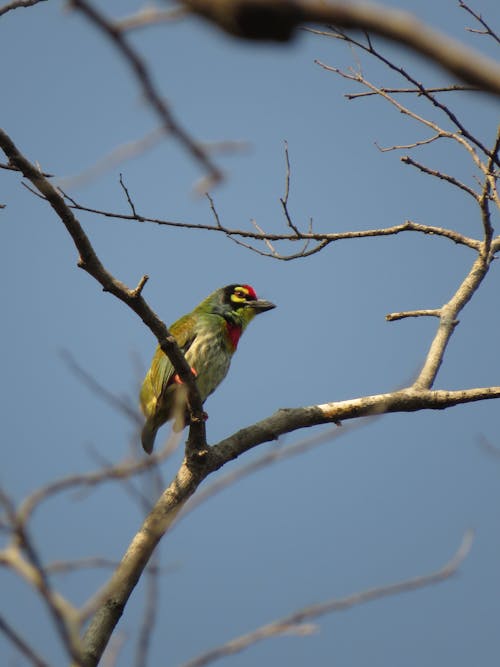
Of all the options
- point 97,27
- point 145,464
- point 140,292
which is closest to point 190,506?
point 145,464

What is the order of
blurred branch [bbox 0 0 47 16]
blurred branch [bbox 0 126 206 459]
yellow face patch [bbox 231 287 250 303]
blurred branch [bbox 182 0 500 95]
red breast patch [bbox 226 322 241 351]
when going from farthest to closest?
yellow face patch [bbox 231 287 250 303] < red breast patch [bbox 226 322 241 351] < blurred branch [bbox 0 0 47 16] < blurred branch [bbox 0 126 206 459] < blurred branch [bbox 182 0 500 95]

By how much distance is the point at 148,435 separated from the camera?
23.8ft

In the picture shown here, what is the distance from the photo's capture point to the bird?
715 cm

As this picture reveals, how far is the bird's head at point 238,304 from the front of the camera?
8342 millimetres

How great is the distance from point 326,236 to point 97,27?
165 inches

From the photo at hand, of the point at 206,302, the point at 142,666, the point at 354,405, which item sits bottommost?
the point at 142,666

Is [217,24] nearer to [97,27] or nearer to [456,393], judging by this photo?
[97,27]

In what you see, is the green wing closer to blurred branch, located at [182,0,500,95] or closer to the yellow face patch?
the yellow face patch

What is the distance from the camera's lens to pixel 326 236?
5.29m

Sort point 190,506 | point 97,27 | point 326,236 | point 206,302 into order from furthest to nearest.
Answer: point 206,302 < point 326,236 < point 190,506 < point 97,27

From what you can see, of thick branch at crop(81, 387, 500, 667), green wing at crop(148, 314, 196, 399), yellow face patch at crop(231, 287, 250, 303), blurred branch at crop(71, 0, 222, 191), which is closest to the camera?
blurred branch at crop(71, 0, 222, 191)

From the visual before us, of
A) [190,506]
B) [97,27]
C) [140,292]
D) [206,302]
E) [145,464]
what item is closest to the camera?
[97,27]

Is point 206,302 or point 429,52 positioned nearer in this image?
point 429,52

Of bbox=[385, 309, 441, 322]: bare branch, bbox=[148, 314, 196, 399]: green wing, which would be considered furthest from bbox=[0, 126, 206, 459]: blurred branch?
bbox=[148, 314, 196, 399]: green wing
